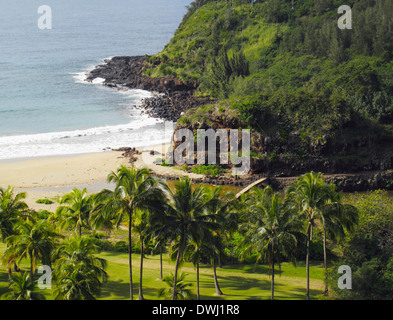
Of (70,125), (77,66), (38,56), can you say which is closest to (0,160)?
(70,125)

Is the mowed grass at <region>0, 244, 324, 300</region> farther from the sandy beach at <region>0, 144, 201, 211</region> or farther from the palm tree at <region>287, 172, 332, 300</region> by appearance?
the sandy beach at <region>0, 144, 201, 211</region>

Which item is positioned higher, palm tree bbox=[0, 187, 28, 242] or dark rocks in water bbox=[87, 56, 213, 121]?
dark rocks in water bbox=[87, 56, 213, 121]

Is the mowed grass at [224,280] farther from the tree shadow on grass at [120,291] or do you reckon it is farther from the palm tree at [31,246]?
the palm tree at [31,246]

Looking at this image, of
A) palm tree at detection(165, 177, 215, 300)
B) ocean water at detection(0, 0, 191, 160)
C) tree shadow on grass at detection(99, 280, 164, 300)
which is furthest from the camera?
ocean water at detection(0, 0, 191, 160)

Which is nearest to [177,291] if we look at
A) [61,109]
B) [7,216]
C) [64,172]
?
[7,216]


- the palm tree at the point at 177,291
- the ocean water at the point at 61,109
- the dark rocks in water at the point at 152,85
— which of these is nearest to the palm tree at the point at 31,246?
the palm tree at the point at 177,291

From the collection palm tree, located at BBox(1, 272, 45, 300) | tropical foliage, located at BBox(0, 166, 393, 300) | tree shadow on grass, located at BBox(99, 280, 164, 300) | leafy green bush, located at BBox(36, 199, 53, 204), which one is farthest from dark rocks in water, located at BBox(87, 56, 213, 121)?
palm tree, located at BBox(1, 272, 45, 300)
